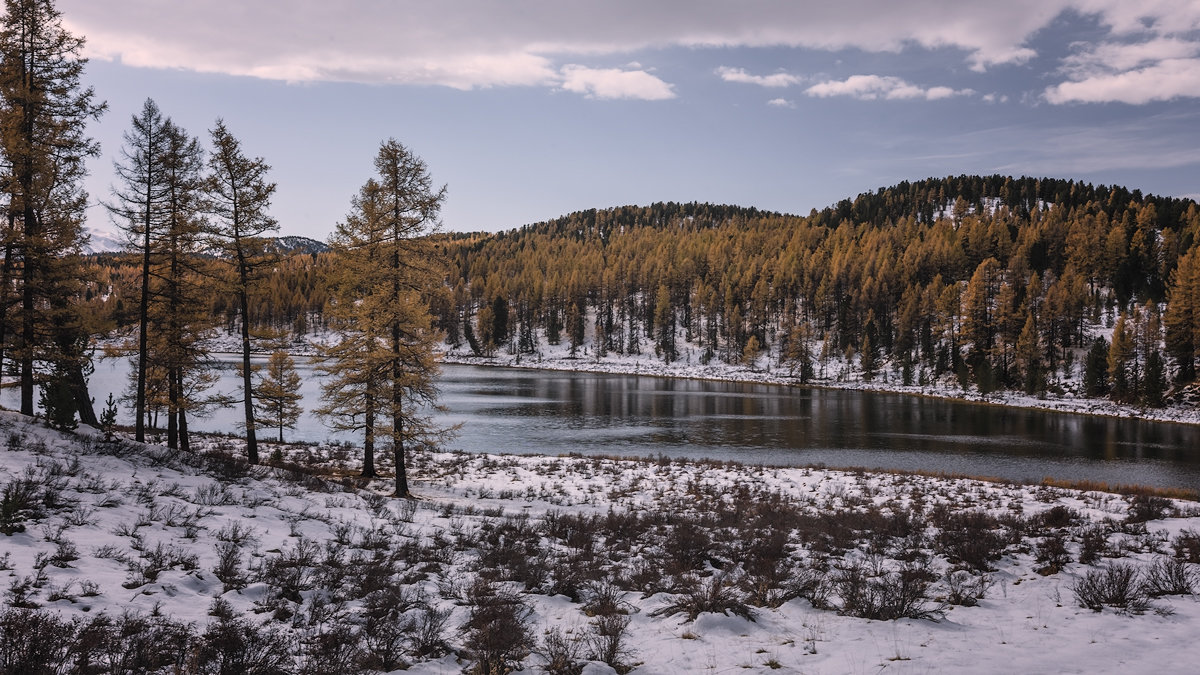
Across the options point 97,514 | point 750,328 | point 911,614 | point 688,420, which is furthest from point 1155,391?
point 97,514

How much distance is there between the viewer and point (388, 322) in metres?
19.5

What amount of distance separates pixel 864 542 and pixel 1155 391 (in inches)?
2469

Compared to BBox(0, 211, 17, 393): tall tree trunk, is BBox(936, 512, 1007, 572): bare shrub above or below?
below

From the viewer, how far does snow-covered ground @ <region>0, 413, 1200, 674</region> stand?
6.13 m

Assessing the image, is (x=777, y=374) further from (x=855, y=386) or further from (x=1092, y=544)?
(x=1092, y=544)

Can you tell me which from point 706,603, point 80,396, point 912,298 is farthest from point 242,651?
point 912,298

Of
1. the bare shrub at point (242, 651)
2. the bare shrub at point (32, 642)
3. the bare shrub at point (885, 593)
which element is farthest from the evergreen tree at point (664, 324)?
the bare shrub at point (32, 642)

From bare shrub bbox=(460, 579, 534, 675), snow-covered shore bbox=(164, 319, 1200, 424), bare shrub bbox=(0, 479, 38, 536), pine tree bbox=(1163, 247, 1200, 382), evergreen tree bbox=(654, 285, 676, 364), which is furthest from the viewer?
evergreen tree bbox=(654, 285, 676, 364)

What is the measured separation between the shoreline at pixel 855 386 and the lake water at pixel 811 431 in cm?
298

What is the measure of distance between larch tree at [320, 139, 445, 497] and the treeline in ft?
105

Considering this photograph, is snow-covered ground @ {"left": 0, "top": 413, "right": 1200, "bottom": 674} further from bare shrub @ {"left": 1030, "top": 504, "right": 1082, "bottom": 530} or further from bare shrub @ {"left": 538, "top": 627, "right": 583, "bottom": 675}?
bare shrub @ {"left": 1030, "top": 504, "right": 1082, "bottom": 530}

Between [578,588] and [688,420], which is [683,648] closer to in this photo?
[578,588]

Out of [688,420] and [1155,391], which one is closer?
[688,420]

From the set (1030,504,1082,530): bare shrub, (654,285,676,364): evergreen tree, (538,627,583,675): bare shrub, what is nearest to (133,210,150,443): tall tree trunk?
(538,627,583,675): bare shrub
